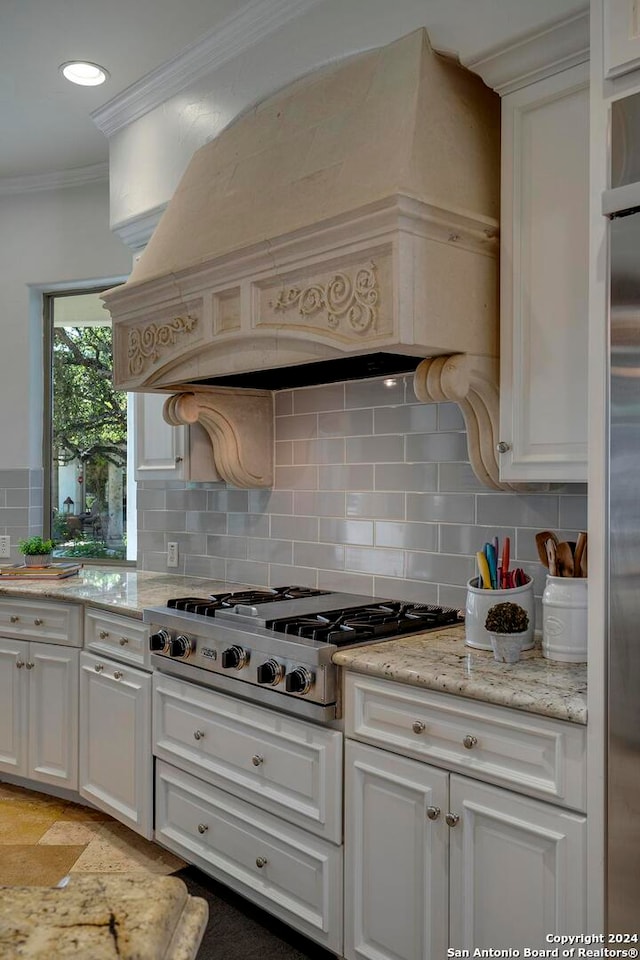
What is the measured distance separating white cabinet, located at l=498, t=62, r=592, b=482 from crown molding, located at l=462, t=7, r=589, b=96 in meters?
0.03

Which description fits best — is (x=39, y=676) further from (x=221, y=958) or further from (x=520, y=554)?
(x=520, y=554)

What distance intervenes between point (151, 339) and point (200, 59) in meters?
1.15

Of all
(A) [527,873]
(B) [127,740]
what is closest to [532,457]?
(A) [527,873]

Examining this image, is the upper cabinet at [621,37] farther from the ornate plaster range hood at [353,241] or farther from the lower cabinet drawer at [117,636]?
the lower cabinet drawer at [117,636]

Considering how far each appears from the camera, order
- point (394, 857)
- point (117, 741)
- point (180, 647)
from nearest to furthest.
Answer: point (394, 857) → point (180, 647) → point (117, 741)

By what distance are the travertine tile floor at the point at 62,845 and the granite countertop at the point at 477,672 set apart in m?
1.32

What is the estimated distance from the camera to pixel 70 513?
15.1 ft

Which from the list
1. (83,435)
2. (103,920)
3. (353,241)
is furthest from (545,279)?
(83,435)

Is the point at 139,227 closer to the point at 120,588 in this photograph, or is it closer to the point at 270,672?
the point at 120,588

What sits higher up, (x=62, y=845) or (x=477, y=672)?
(x=477, y=672)

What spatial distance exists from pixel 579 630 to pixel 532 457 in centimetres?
47

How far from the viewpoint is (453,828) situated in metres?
1.87

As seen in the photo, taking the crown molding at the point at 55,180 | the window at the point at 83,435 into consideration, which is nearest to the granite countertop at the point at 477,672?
the window at the point at 83,435

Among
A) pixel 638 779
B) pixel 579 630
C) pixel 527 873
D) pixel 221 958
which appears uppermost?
pixel 579 630
